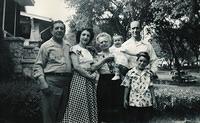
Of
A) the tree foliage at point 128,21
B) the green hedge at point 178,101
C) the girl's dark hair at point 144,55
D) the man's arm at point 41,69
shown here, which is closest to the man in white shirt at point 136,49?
the girl's dark hair at point 144,55

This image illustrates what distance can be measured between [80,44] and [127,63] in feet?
3.25

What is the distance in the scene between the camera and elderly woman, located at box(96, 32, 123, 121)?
566cm

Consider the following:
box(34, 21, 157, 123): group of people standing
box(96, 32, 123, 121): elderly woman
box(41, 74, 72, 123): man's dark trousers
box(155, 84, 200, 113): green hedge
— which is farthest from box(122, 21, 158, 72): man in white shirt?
box(155, 84, 200, 113): green hedge

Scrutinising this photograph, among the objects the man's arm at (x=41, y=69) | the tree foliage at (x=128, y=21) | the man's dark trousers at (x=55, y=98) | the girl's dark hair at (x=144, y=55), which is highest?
the tree foliage at (x=128, y=21)

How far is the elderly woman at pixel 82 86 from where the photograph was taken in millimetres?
5062

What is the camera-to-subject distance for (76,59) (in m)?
5.05

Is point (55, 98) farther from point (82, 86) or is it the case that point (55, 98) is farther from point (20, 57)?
point (20, 57)

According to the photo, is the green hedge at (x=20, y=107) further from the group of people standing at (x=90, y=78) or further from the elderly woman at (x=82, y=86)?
the elderly woman at (x=82, y=86)

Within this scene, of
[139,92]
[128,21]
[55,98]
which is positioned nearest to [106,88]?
[139,92]

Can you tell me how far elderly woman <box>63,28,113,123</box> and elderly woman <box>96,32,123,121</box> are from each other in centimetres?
35

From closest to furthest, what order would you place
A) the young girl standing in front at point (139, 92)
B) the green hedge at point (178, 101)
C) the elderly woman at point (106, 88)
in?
1. the young girl standing in front at point (139, 92)
2. the elderly woman at point (106, 88)
3. the green hedge at point (178, 101)

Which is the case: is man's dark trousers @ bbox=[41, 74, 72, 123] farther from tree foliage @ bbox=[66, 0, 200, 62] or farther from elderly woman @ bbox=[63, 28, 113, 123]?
tree foliage @ bbox=[66, 0, 200, 62]

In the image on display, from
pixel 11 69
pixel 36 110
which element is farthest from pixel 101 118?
pixel 11 69

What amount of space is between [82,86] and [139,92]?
1007mm
